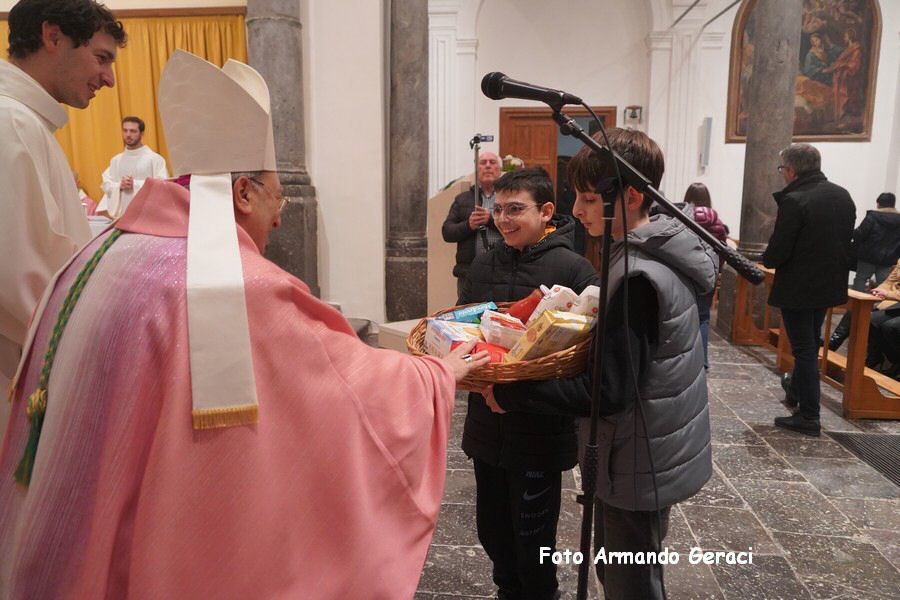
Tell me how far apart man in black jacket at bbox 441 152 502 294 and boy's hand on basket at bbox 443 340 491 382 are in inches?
96.3

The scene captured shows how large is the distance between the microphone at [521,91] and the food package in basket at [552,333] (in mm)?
461

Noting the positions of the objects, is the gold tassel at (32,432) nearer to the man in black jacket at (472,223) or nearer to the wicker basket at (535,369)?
the wicker basket at (535,369)

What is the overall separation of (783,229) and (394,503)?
3.86 metres

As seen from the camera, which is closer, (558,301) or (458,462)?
(558,301)

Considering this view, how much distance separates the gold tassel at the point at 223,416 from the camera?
1083 mm

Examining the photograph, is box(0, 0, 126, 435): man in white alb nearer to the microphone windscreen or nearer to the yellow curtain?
the microphone windscreen

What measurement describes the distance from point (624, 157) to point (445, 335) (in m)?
0.63

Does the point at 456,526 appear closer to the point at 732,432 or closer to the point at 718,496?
the point at 718,496

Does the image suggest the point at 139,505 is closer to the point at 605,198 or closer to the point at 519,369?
the point at 519,369

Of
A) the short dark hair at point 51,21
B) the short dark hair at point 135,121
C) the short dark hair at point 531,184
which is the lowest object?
the short dark hair at point 531,184

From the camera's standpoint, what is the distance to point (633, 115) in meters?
10.2

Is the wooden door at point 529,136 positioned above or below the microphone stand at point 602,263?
above

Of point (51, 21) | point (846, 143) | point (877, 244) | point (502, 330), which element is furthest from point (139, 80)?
point (846, 143)

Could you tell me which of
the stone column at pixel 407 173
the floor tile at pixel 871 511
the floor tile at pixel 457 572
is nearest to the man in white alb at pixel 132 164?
the stone column at pixel 407 173
